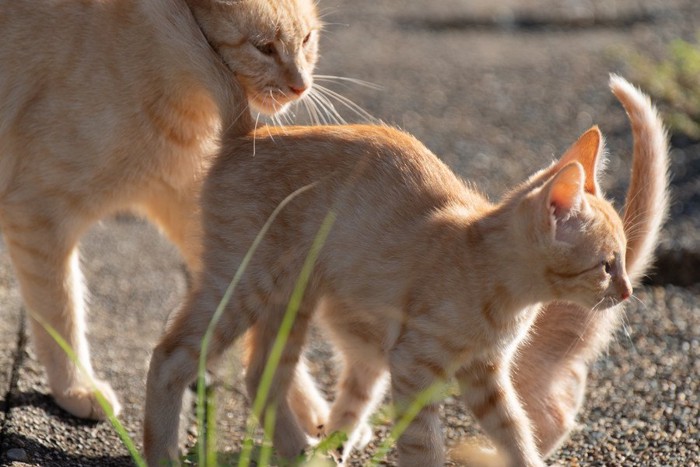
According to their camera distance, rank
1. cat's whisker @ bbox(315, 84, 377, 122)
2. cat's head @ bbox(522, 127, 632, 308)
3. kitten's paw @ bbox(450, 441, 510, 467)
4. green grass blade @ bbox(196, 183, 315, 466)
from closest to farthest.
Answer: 1. green grass blade @ bbox(196, 183, 315, 466)
2. cat's head @ bbox(522, 127, 632, 308)
3. kitten's paw @ bbox(450, 441, 510, 467)
4. cat's whisker @ bbox(315, 84, 377, 122)

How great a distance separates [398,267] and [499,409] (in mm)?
496

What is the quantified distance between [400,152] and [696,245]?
7.14 ft

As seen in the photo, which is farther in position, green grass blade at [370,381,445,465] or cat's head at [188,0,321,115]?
cat's head at [188,0,321,115]

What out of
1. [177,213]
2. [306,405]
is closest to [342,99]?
[177,213]

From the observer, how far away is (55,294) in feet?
11.4

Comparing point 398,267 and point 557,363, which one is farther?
point 557,363

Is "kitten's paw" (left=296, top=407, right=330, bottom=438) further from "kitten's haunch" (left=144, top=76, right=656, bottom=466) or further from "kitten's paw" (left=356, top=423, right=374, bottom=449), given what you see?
"kitten's haunch" (left=144, top=76, right=656, bottom=466)

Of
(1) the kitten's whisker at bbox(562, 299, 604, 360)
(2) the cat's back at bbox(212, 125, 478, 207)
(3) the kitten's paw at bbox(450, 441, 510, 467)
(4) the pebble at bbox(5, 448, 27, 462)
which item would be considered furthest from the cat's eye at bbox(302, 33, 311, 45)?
(4) the pebble at bbox(5, 448, 27, 462)

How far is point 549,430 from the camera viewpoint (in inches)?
129

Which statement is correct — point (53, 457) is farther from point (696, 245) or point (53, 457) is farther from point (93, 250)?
point (696, 245)

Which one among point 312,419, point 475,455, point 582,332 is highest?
point 582,332

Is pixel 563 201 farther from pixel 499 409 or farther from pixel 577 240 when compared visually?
pixel 499 409

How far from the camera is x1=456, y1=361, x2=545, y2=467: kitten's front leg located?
9.78 feet

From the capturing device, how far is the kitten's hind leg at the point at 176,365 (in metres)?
→ 2.98
